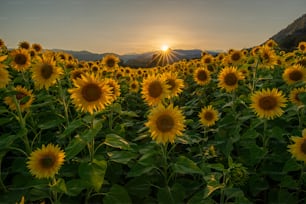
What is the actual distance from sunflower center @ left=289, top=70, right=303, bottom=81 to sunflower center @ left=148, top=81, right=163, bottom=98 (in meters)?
2.79

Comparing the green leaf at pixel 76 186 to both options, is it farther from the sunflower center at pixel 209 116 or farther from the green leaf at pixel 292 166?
the sunflower center at pixel 209 116

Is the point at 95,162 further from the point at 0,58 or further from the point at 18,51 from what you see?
the point at 18,51

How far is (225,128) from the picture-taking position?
5215 mm

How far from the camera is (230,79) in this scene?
18.7 feet

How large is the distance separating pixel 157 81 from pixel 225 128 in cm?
144

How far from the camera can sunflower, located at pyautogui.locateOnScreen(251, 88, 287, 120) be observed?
439cm

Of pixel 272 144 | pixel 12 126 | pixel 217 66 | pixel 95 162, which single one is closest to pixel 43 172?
pixel 95 162

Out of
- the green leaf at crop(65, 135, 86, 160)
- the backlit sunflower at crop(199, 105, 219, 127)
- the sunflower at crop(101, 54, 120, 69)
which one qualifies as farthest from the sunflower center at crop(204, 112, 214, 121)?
the sunflower at crop(101, 54, 120, 69)

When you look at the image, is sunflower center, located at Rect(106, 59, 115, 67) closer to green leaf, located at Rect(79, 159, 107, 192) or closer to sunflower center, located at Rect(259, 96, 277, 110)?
sunflower center, located at Rect(259, 96, 277, 110)

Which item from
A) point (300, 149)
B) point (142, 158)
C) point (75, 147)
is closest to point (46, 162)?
point (75, 147)

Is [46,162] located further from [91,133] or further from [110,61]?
[110,61]

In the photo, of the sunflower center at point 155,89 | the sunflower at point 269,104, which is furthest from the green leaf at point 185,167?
the sunflower at point 269,104

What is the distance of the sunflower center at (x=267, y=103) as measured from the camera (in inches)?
173

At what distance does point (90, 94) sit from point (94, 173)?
856 mm
